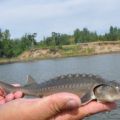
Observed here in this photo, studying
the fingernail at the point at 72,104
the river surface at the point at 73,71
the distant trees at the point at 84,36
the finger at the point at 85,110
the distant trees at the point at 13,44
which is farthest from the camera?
the distant trees at the point at 84,36

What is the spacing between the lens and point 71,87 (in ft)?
11.0

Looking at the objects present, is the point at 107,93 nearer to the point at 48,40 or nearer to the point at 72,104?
the point at 72,104

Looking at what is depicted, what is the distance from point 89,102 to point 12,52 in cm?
11863

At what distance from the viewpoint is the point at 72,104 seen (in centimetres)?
265

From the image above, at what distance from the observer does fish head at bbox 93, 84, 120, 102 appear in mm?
2816

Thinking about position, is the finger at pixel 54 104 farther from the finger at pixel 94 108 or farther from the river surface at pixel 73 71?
the river surface at pixel 73 71

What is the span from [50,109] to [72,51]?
12039cm

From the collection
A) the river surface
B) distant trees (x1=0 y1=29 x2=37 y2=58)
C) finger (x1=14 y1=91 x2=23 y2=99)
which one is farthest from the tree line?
finger (x1=14 y1=91 x2=23 y2=99)

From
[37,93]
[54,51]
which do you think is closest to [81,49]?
[54,51]

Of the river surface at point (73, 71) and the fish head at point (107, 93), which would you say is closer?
the fish head at point (107, 93)

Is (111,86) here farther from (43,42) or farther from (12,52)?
(43,42)

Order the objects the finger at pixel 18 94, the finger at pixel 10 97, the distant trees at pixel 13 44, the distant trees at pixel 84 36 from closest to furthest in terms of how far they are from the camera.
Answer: the finger at pixel 10 97, the finger at pixel 18 94, the distant trees at pixel 13 44, the distant trees at pixel 84 36

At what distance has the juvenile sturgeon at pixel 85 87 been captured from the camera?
9.34 feet

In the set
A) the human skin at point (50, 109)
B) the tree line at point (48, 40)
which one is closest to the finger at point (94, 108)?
the human skin at point (50, 109)
